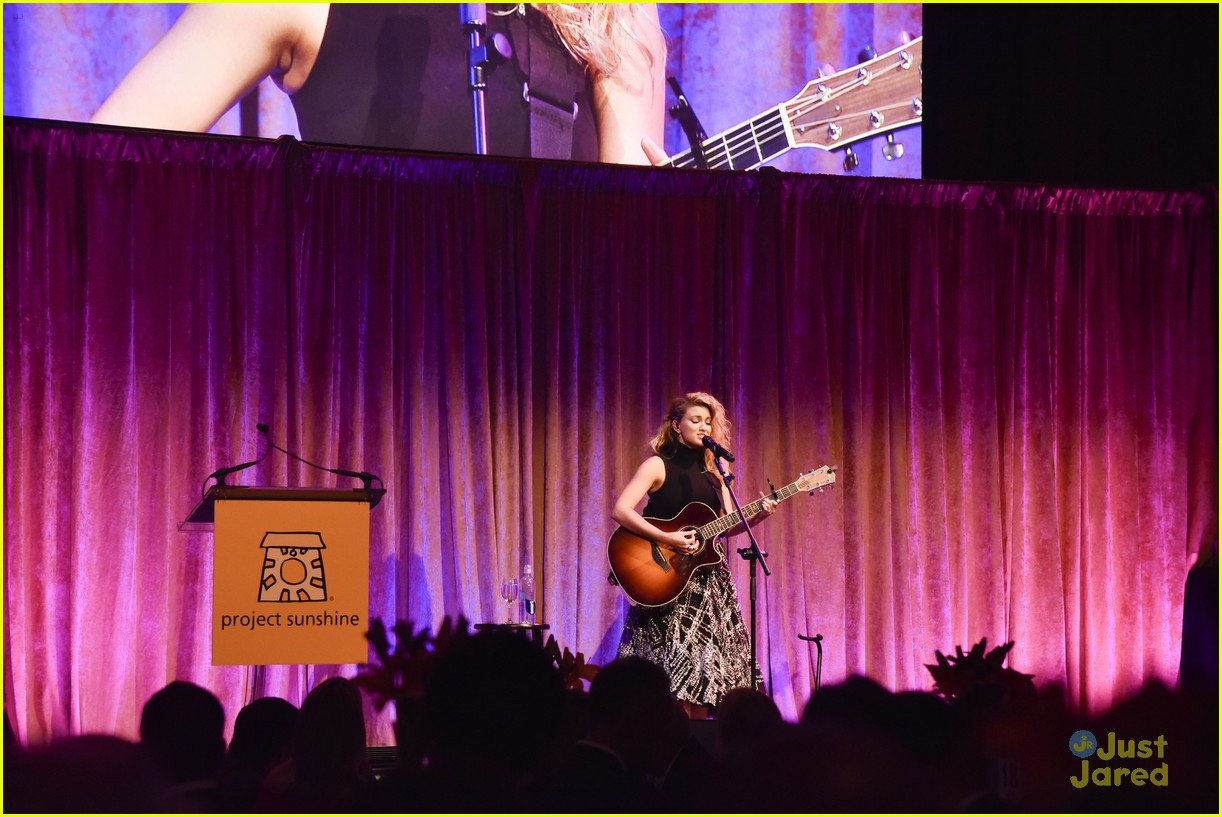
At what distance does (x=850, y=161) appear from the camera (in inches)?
271

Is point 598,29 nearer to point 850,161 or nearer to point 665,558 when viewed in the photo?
point 850,161

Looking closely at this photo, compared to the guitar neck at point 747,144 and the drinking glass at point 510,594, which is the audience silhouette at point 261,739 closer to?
the drinking glass at point 510,594

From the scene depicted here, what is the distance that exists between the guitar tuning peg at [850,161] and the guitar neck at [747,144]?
341mm

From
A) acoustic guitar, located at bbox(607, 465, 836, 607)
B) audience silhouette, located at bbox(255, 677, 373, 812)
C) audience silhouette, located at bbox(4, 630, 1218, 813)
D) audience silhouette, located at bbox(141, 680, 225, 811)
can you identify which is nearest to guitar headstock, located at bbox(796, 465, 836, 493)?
acoustic guitar, located at bbox(607, 465, 836, 607)

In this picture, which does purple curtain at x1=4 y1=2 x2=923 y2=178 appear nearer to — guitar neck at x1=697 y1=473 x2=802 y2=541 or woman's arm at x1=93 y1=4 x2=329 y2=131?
woman's arm at x1=93 y1=4 x2=329 y2=131

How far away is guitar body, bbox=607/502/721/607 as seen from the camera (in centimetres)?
531

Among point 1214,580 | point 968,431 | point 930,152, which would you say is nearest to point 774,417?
point 968,431

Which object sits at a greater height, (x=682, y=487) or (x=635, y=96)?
(x=635, y=96)

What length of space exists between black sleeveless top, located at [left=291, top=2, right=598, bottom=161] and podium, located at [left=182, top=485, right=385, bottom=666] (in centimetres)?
276

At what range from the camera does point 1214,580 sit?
11.6 ft

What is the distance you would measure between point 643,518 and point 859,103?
2.89 m

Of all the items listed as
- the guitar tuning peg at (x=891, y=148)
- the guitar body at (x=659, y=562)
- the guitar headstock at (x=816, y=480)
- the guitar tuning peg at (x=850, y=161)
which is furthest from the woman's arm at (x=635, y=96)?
the guitar body at (x=659, y=562)

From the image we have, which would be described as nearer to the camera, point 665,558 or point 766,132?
point 665,558

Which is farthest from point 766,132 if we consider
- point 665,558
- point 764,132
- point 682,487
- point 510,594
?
point 510,594
